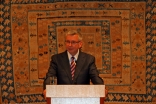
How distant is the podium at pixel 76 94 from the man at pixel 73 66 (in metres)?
0.72

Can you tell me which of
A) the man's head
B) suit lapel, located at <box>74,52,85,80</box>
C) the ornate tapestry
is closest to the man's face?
the man's head

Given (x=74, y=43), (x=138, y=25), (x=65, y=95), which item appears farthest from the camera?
(x=138, y=25)

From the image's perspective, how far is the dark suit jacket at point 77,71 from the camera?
369cm

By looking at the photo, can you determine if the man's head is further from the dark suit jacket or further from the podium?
the podium

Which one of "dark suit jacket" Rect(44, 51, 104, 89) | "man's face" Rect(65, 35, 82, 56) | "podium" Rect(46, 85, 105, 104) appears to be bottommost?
"podium" Rect(46, 85, 105, 104)

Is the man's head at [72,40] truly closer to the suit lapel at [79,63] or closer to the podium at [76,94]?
the suit lapel at [79,63]

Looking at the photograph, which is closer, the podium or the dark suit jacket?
the podium

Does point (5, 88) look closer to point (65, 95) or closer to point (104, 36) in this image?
point (104, 36)

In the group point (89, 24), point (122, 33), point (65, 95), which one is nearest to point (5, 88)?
point (89, 24)

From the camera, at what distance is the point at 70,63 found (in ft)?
12.4

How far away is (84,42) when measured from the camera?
5.60 m

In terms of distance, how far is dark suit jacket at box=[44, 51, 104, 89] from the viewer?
3.69 metres

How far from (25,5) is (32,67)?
3.18 feet

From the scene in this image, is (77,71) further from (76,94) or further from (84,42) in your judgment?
(84,42)
